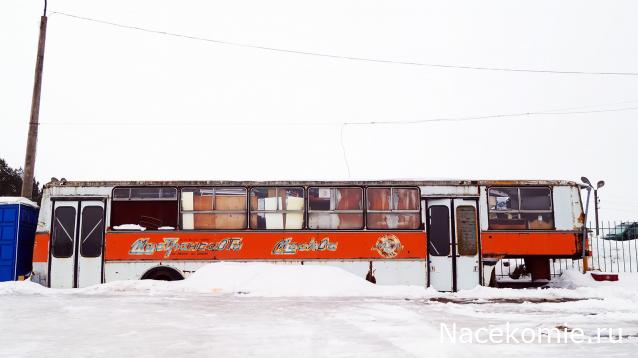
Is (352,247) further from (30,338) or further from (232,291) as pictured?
(30,338)

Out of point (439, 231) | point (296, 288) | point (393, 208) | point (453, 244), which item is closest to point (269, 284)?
point (296, 288)

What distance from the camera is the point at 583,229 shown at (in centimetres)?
1361

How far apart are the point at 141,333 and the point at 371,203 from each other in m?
7.69

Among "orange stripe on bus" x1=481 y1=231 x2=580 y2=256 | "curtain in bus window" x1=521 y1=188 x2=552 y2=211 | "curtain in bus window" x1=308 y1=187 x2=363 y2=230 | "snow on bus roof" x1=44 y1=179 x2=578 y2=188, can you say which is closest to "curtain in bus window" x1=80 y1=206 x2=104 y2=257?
"snow on bus roof" x1=44 y1=179 x2=578 y2=188

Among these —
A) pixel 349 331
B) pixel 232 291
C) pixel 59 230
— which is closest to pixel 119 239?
pixel 59 230

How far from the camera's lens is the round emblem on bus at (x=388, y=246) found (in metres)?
13.6

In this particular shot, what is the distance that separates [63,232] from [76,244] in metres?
0.47

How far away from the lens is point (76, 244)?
1361 cm

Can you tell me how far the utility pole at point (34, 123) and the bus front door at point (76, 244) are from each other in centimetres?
280

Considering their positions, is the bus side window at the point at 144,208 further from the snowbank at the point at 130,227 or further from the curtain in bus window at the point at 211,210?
the curtain in bus window at the point at 211,210

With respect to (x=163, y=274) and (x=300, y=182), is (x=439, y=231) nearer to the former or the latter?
(x=300, y=182)

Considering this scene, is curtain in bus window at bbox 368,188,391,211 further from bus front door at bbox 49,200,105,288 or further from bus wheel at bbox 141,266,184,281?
bus front door at bbox 49,200,105,288

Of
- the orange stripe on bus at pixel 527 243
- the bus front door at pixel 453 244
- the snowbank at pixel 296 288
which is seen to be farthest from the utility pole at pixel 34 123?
the orange stripe on bus at pixel 527 243

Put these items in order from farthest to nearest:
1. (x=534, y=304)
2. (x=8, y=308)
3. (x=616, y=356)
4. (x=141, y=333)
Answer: (x=534, y=304) → (x=8, y=308) → (x=141, y=333) → (x=616, y=356)
